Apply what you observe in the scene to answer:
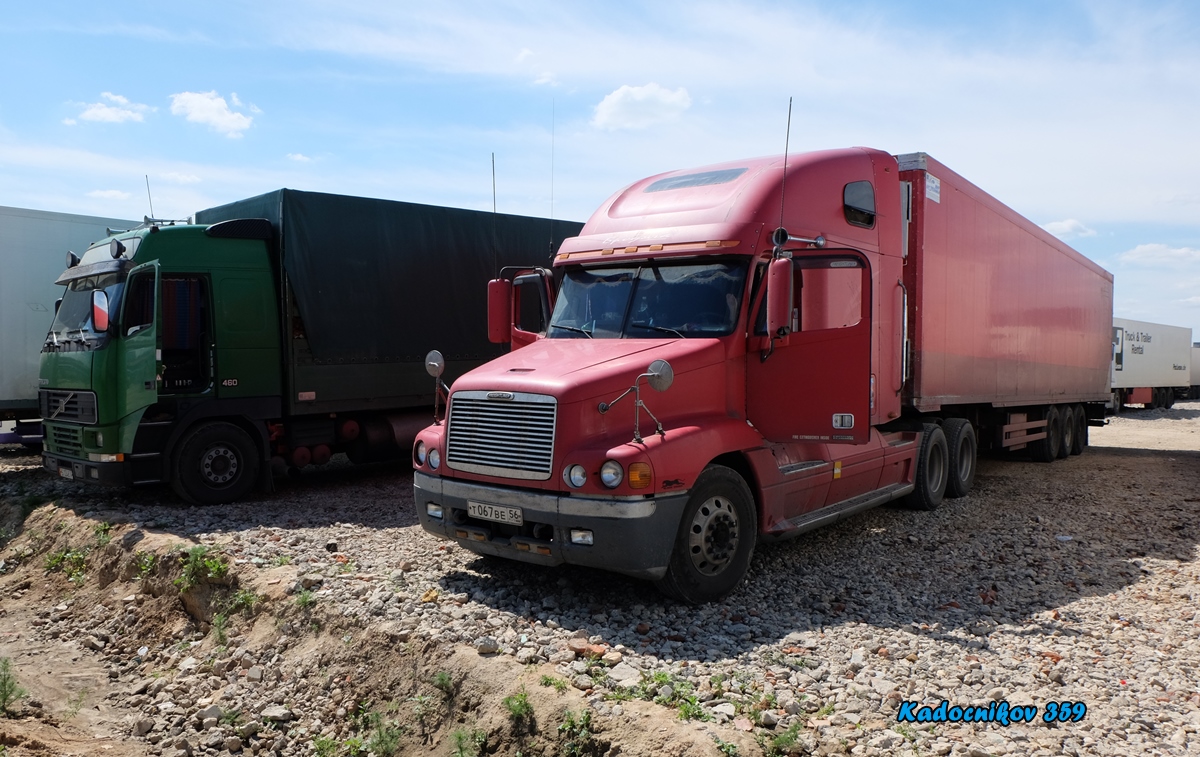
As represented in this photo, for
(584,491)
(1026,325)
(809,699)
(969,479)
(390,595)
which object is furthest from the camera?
(1026,325)

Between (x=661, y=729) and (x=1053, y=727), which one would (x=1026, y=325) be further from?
(x=661, y=729)

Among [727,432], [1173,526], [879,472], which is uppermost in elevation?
[727,432]

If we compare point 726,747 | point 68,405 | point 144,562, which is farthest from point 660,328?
point 68,405

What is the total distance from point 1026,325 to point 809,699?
32.2ft

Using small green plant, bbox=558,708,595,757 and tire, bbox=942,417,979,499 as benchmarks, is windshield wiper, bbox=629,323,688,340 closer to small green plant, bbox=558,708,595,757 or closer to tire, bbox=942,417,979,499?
small green plant, bbox=558,708,595,757

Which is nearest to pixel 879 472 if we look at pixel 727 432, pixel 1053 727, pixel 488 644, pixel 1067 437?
pixel 727 432

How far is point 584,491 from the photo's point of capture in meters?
5.77

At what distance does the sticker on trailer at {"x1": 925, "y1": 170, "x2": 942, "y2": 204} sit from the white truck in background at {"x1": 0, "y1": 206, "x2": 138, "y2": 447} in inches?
446

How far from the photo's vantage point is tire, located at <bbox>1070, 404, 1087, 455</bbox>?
54.9 ft

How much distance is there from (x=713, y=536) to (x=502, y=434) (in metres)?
1.70

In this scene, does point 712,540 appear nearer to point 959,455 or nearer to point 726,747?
point 726,747

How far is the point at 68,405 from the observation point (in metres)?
10.0

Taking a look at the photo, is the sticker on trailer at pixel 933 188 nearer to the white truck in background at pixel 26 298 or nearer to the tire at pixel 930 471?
the tire at pixel 930 471

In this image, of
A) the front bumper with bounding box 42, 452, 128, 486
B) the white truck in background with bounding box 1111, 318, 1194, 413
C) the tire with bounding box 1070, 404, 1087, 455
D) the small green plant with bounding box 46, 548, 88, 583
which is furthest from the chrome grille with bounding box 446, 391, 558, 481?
the white truck in background with bounding box 1111, 318, 1194, 413
